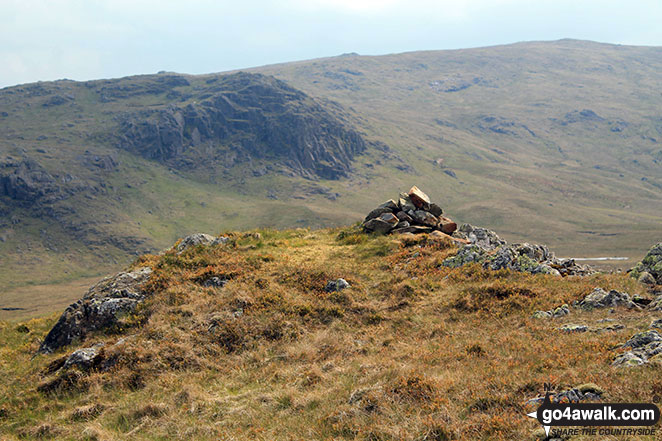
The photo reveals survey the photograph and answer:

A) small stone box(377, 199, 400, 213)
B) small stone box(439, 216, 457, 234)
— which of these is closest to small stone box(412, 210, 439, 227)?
small stone box(439, 216, 457, 234)

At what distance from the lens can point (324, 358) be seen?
14273mm

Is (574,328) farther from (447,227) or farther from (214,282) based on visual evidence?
(447,227)

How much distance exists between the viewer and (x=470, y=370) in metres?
11.5

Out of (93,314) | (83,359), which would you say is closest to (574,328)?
(83,359)

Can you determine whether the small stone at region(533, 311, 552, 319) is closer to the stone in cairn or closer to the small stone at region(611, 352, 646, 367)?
the small stone at region(611, 352, 646, 367)

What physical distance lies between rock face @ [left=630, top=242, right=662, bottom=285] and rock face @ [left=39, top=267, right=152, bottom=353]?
73.1 ft

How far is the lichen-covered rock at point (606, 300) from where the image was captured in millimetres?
15156

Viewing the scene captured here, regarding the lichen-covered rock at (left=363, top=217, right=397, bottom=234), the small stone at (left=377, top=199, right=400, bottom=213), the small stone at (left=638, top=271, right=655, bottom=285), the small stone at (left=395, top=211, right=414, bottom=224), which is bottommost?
the small stone at (left=638, top=271, right=655, bottom=285)

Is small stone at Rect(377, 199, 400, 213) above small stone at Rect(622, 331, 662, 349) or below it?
above

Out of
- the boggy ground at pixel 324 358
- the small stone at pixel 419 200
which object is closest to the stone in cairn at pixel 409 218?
the small stone at pixel 419 200

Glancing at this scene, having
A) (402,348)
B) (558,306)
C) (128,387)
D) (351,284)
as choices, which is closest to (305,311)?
(351,284)

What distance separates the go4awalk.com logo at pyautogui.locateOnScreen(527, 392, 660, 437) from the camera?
305 inches

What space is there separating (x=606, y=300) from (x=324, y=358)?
35.4 feet

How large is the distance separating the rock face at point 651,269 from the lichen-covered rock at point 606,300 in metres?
3.08
